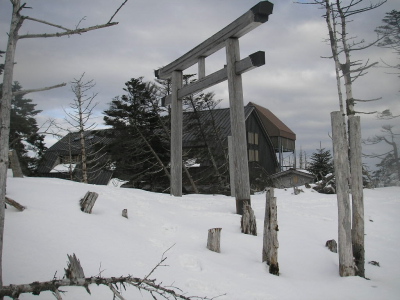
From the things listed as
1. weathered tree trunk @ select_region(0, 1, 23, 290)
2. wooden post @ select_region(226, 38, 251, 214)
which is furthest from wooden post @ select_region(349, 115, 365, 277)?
weathered tree trunk @ select_region(0, 1, 23, 290)

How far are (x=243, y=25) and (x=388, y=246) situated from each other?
19.3 ft

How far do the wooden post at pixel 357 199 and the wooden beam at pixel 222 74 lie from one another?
7.40 ft

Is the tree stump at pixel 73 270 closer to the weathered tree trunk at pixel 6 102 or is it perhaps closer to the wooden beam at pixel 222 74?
the weathered tree trunk at pixel 6 102

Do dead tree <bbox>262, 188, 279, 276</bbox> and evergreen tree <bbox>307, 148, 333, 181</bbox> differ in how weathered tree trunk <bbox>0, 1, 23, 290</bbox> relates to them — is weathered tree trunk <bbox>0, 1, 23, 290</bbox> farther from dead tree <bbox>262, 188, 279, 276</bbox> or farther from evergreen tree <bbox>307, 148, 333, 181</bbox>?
evergreen tree <bbox>307, 148, 333, 181</bbox>

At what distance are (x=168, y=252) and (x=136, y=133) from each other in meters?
13.7

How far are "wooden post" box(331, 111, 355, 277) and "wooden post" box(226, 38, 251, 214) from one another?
2.33 m

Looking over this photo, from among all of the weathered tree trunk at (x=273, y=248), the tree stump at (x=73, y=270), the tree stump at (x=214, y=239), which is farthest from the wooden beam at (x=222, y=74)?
the tree stump at (x=73, y=270)

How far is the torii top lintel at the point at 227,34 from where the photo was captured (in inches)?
249

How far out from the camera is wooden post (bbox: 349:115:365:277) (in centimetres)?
496

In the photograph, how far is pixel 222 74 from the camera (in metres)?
7.76

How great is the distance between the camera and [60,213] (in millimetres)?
4801

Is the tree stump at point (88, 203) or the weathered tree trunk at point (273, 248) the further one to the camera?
the tree stump at point (88, 203)

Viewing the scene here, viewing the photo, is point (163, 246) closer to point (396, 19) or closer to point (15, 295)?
point (15, 295)

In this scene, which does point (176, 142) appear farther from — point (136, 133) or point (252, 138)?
point (252, 138)
